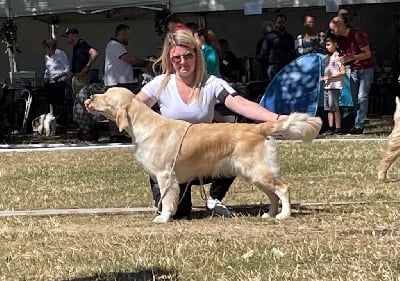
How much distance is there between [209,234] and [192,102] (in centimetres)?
119

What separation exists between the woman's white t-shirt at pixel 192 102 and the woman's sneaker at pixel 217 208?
59 centimetres

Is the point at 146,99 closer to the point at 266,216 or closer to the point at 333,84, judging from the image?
the point at 266,216

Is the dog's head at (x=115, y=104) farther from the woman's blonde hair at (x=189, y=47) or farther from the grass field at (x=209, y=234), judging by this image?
the grass field at (x=209, y=234)

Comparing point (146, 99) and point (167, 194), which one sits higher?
point (146, 99)

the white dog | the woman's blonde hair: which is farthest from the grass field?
the white dog

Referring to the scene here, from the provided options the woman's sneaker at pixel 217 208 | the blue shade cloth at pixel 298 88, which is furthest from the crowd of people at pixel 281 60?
the woman's sneaker at pixel 217 208

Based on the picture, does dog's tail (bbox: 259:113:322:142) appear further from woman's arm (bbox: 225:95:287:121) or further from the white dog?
the white dog

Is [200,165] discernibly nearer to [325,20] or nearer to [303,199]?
[303,199]

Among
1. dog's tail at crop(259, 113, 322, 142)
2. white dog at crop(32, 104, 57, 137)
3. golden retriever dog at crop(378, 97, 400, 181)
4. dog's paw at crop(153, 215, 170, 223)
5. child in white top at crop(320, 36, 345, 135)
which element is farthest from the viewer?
white dog at crop(32, 104, 57, 137)

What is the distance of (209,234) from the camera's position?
475 centimetres

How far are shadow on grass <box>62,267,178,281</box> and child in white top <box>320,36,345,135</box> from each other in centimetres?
809

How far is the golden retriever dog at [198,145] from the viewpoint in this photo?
17.3ft

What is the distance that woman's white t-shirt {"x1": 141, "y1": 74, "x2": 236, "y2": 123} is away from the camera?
5.58 m

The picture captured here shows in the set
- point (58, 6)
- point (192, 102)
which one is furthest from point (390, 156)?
point (58, 6)
